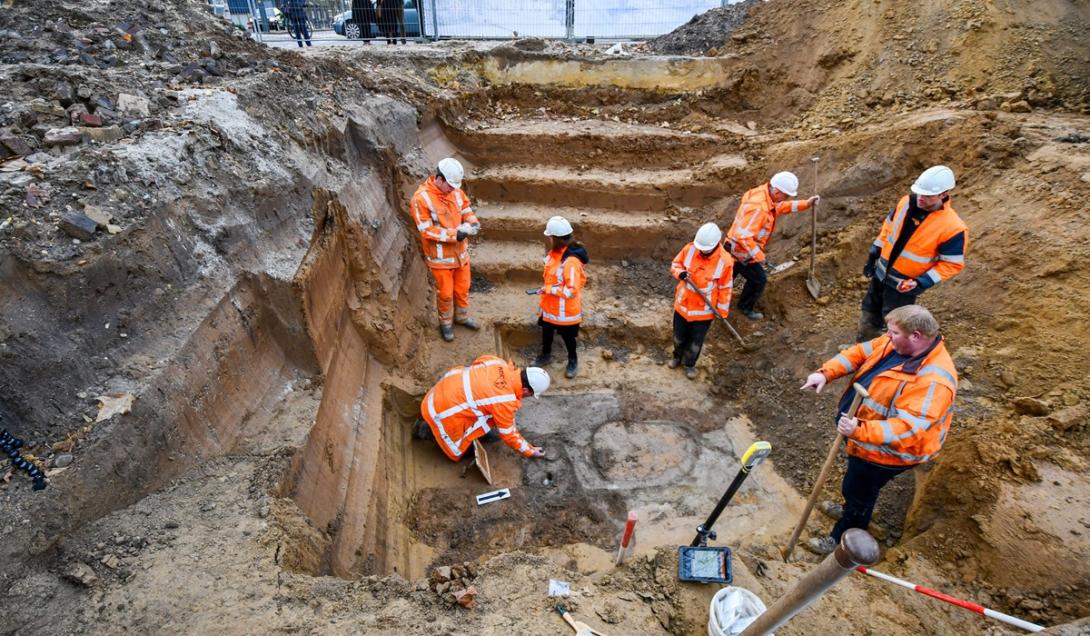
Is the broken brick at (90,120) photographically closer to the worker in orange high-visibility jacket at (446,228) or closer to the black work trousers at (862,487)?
the worker in orange high-visibility jacket at (446,228)

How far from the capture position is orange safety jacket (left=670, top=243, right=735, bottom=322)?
5.64 m

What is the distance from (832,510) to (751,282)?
301 centimetres

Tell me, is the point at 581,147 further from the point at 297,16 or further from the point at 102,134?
the point at 102,134

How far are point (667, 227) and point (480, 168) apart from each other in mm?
3324

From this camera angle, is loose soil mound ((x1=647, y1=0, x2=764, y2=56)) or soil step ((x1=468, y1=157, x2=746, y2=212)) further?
loose soil mound ((x1=647, y1=0, x2=764, y2=56))

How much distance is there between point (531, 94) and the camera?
1033 cm

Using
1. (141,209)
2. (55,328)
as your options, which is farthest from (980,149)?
(55,328)

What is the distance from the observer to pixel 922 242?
4.50m

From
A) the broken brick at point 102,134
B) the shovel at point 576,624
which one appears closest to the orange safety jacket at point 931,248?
the shovel at point 576,624

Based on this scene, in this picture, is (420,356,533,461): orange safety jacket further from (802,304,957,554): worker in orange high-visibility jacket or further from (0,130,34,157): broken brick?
(0,130,34,157): broken brick

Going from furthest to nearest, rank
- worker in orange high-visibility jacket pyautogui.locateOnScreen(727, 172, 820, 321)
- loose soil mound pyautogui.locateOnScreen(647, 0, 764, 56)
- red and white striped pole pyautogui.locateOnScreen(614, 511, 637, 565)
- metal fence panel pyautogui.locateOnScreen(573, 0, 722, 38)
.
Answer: metal fence panel pyautogui.locateOnScreen(573, 0, 722, 38)
loose soil mound pyautogui.locateOnScreen(647, 0, 764, 56)
worker in orange high-visibility jacket pyautogui.locateOnScreen(727, 172, 820, 321)
red and white striped pole pyautogui.locateOnScreen(614, 511, 637, 565)

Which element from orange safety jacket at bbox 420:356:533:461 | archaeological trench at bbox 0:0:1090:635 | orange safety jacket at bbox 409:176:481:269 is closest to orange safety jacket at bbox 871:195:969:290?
archaeological trench at bbox 0:0:1090:635

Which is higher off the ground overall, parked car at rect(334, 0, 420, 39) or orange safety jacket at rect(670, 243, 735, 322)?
parked car at rect(334, 0, 420, 39)

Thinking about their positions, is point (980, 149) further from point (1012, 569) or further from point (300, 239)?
point (300, 239)
